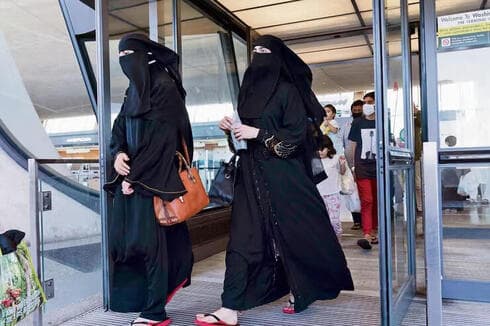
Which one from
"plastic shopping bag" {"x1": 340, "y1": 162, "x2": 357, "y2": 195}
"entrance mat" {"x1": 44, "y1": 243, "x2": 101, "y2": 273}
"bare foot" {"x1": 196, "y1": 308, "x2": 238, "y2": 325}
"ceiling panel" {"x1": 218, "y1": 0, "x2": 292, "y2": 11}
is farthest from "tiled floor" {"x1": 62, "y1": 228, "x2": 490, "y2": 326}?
"ceiling panel" {"x1": 218, "y1": 0, "x2": 292, "y2": 11}

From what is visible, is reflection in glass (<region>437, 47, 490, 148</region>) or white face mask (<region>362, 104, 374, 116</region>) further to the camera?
white face mask (<region>362, 104, 374, 116</region>)

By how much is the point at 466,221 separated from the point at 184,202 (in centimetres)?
254

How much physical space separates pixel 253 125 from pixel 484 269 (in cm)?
209

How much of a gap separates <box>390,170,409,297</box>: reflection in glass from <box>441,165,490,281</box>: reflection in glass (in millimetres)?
320

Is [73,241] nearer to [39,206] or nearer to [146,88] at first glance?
[39,206]

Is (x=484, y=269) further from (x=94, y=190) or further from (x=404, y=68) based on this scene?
(x=94, y=190)

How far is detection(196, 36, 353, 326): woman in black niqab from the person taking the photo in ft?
6.91

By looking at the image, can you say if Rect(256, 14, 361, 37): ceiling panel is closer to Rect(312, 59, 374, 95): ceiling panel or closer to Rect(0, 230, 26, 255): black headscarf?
Rect(312, 59, 374, 95): ceiling panel

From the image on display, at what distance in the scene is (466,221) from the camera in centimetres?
354

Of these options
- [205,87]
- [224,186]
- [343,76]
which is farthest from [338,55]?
[224,186]

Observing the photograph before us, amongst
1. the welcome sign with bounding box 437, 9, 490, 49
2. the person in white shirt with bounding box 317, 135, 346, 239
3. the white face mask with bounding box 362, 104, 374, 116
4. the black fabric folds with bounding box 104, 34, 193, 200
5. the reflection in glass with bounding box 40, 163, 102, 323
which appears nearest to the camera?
the black fabric folds with bounding box 104, 34, 193, 200

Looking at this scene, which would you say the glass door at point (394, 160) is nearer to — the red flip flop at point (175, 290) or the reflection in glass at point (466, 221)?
the reflection in glass at point (466, 221)

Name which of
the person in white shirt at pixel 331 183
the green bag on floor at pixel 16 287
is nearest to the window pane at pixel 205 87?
the person in white shirt at pixel 331 183

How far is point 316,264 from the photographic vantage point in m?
2.18
